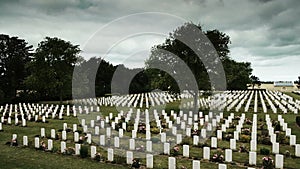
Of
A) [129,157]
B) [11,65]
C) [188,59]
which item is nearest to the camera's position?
[129,157]

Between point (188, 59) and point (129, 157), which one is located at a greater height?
point (188, 59)

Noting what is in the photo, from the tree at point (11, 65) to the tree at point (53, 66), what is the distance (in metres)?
10.3

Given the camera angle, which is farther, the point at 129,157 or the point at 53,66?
the point at 53,66

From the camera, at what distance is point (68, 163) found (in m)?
10.7

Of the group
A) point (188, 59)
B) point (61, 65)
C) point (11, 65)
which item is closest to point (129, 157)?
point (188, 59)

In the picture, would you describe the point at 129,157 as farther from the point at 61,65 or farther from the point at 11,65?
the point at 11,65

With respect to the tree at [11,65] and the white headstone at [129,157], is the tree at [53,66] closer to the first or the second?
the tree at [11,65]

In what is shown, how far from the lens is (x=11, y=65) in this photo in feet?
142

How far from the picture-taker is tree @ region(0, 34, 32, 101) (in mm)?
42750

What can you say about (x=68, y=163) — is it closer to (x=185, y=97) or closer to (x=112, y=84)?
(x=185, y=97)

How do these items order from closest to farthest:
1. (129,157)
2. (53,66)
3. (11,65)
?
(129,157), (53,66), (11,65)

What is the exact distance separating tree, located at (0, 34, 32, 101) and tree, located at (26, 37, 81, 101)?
10344 millimetres

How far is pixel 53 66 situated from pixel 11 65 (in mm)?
13447

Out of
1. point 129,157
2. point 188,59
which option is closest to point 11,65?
point 188,59
